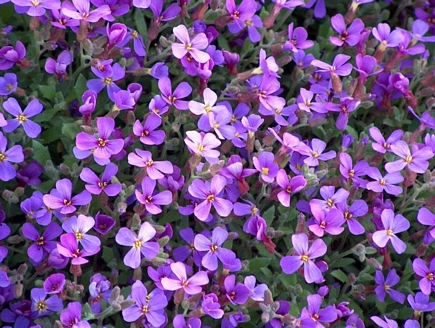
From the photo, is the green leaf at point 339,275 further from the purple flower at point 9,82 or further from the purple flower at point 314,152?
the purple flower at point 9,82

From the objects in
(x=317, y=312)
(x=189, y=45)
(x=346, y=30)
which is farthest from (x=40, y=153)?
(x=346, y=30)

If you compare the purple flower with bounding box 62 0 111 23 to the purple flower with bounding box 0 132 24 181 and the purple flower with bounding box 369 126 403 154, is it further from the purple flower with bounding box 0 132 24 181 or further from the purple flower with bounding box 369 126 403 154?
the purple flower with bounding box 369 126 403 154

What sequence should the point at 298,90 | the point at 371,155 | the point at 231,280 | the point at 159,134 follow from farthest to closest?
the point at 298,90
the point at 371,155
the point at 159,134
the point at 231,280

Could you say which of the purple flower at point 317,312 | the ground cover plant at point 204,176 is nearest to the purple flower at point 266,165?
the ground cover plant at point 204,176

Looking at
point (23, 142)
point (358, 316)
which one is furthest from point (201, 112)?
point (358, 316)

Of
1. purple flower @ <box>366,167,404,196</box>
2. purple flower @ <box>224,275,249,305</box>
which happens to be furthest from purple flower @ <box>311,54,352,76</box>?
purple flower @ <box>224,275,249,305</box>

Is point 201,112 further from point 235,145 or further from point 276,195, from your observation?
point 276,195

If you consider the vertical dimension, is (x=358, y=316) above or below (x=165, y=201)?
below
